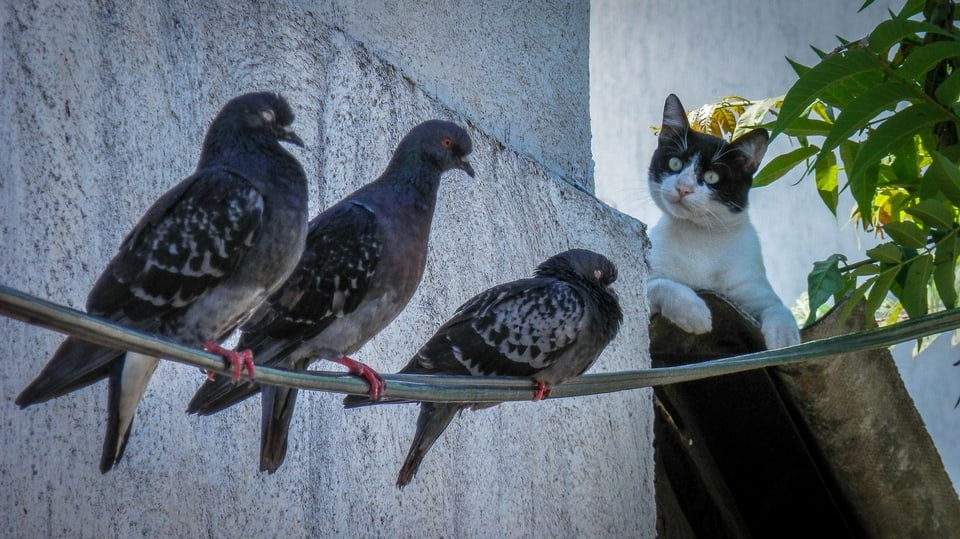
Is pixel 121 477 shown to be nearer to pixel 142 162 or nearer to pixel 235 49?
pixel 142 162

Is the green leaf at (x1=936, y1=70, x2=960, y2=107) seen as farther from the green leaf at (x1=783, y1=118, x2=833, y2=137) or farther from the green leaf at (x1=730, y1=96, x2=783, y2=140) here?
the green leaf at (x1=730, y1=96, x2=783, y2=140)

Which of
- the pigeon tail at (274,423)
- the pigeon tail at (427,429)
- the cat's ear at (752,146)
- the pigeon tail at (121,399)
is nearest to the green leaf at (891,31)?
the pigeon tail at (427,429)

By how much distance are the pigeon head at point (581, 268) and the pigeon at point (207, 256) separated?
3.13 ft

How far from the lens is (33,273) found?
2.86 meters

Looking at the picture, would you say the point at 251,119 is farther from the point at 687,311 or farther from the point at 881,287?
the point at 687,311

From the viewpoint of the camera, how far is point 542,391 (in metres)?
3.11

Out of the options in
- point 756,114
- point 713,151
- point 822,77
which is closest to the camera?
point 822,77

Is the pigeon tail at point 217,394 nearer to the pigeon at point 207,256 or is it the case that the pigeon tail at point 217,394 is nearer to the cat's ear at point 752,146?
the pigeon at point 207,256

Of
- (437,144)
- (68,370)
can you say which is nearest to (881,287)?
(437,144)

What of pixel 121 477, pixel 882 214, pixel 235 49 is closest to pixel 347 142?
pixel 235 49

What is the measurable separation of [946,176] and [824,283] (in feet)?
2.84

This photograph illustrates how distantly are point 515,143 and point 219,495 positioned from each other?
210 cm

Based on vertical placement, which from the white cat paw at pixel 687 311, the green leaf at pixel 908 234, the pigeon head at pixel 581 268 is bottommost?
the pigeon head at pixel 581 268

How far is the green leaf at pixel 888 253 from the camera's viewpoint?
376cm
